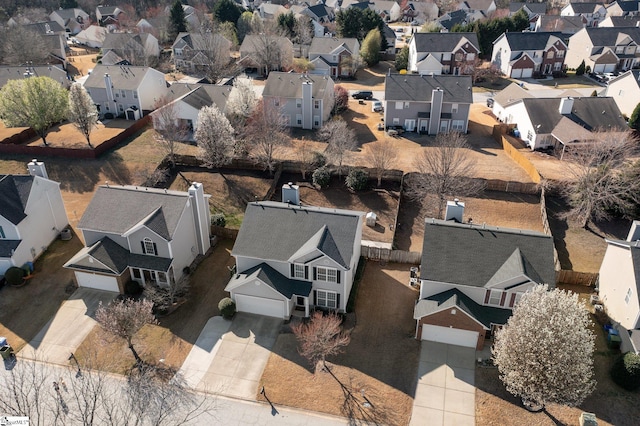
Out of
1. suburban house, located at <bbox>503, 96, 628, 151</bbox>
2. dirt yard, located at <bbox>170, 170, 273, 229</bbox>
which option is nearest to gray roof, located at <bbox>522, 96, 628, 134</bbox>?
suburban house, located at <bbox>503, 96, 628, 151</bbox>

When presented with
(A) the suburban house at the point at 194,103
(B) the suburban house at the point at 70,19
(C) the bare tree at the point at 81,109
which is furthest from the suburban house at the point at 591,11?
(B) the suburban house at the point at 70,19

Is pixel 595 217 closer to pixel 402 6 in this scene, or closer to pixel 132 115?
pixel 132 115

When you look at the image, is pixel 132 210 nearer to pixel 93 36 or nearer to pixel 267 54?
pixel 267 54

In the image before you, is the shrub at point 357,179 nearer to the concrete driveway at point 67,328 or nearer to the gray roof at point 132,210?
the gray roof at point 132,210

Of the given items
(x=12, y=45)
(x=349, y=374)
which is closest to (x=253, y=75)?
(x=12, y=45)

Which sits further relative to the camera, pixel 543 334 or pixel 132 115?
pixel 132 115

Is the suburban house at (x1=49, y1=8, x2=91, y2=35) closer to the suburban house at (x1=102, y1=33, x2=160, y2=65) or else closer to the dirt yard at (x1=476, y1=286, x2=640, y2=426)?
the suburban house at (x1=102, y1=33, x2=160, y2=65)
